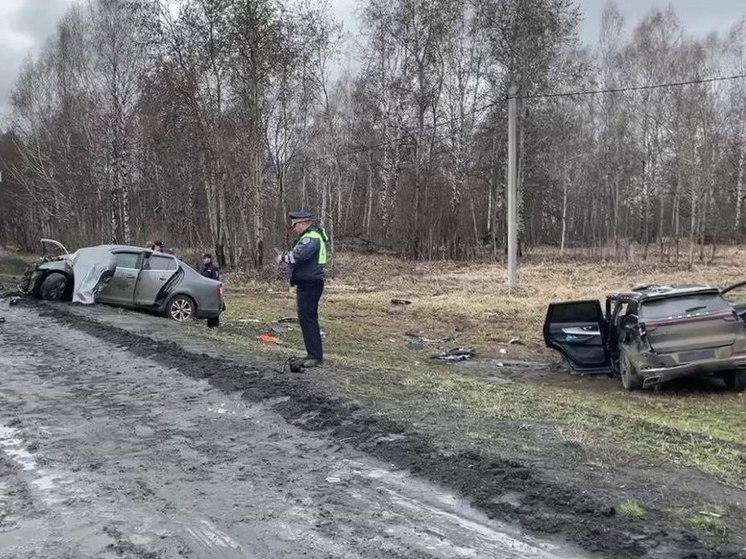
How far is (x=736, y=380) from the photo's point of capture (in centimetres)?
→ 958

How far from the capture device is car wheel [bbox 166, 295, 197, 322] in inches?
576

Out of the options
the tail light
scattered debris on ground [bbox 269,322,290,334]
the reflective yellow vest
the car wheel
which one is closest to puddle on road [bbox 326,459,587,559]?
the reflective yellow vest

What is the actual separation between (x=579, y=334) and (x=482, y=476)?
740 centimetres

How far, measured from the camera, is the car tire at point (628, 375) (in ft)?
32.3

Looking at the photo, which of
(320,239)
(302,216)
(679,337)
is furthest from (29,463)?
(679,337)

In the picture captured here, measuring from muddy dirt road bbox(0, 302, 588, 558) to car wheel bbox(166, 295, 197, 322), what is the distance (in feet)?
25.2

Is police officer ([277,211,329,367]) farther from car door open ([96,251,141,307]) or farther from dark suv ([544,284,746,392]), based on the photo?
car door open ([96,251,141,307])

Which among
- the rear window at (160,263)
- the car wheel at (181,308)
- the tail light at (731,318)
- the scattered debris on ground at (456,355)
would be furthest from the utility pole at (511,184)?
the tail light at (731,318)

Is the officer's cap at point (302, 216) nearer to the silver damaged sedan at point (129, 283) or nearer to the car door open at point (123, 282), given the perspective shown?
the silver damaged sedan at point (129, 283)

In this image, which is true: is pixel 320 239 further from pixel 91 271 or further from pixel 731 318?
pixel 91 271

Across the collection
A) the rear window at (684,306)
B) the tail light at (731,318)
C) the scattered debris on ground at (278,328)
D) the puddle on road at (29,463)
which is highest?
the rear window at (684,306)

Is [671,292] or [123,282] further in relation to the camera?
[123,282]

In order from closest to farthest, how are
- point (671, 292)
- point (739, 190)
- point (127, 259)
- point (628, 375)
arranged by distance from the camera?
point (671, 292), point (628, 375), point (127, 259), point (739, 190)

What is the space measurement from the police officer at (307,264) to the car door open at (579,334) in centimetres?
481
